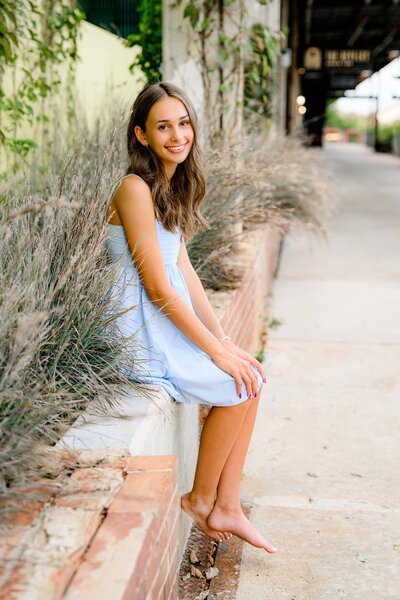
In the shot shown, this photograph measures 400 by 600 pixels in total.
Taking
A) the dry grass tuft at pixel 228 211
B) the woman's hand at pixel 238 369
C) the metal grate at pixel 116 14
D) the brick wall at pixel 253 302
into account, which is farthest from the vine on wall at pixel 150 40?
the woman's hand at pixel 238 369

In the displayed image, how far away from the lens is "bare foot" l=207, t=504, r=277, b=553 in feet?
8.04

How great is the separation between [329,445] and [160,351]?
1.40 meters

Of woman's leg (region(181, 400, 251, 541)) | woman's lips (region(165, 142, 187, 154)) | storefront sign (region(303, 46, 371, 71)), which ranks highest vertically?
storefront sign (region(303, 46, 371, 71))

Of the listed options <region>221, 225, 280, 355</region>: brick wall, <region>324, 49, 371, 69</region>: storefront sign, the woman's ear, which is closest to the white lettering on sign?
<region>324, 49, 371, 69</region>: storefront sign

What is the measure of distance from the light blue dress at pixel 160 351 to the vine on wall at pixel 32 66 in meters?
2.35

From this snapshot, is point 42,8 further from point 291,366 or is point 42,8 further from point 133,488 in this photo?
point 133,488

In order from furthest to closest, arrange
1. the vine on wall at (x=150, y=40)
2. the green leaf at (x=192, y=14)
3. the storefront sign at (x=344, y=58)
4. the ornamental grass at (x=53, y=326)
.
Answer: the storefront sign at (x=344, y=58) < the vine on wall at (x=150, y=40) < the green leaf at (x=192, y=14) < the ornamental grass at (x=53, y=326)

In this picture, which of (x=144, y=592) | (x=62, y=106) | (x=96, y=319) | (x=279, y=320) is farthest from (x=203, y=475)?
(x=62, y=106)

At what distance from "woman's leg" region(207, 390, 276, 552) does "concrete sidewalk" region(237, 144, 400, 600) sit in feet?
0.39

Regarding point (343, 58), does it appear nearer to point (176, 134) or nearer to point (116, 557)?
point (176, 134)

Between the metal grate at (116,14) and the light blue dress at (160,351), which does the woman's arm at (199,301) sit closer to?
the light blue dress at (160,351)

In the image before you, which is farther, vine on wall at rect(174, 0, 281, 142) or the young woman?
vine on wall at rect(174, 0, 281, 142)

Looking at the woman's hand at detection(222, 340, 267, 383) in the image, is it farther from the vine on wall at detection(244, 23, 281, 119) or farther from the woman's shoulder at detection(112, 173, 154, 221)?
the vine on wall at detection(244, 23, 281, 119)

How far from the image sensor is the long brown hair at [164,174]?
259 cm
